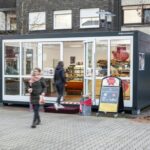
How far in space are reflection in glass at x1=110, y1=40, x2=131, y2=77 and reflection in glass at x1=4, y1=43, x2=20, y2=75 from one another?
13.4ft

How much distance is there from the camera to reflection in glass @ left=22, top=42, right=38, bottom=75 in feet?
61.2

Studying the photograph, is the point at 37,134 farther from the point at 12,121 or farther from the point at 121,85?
the point at 121,85

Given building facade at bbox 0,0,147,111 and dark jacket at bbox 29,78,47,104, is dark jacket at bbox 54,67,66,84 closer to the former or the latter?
building facade at bbox 0,0,147,111

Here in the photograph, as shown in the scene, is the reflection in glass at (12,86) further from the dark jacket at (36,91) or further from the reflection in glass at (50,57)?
the dark jacket at (36,91)

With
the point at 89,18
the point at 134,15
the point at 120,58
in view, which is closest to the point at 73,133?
the point at 120,58

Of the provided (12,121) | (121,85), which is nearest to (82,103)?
(121,85)

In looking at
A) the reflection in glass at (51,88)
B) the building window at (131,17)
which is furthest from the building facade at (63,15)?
the reflection in glass at (51,88)

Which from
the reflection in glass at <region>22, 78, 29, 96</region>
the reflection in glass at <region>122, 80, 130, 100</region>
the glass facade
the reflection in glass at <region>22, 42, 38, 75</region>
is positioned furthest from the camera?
the reflection in glass at <region>22, 78, 29, 96</region>

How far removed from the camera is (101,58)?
1717cm

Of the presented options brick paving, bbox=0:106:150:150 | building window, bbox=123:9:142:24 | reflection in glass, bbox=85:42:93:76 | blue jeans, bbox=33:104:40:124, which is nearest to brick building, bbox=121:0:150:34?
building window, bbox=123:9:142:24

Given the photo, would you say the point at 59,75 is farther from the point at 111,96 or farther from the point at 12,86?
the point at 12,86

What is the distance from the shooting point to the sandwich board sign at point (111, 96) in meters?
15.9

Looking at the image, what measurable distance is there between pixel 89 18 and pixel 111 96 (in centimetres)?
1802

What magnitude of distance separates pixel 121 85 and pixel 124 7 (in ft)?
60.3
